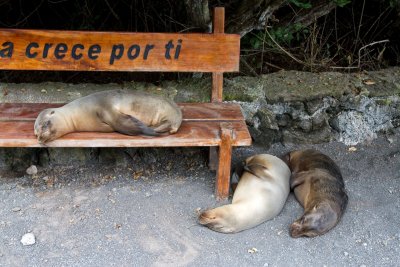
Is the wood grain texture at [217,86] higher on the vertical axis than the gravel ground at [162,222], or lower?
higher

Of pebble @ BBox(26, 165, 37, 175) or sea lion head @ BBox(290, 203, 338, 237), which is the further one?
pebble @ BBox(26, 165, 37, 175)

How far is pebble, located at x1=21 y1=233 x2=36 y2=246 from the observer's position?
10.9 feet

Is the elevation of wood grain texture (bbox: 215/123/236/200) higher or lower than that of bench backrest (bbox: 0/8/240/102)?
lower

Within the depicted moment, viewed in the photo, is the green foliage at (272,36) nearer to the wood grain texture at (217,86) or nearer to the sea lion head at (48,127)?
the wood grain texture at (217,86)

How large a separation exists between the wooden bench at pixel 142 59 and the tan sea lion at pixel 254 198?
193 mm

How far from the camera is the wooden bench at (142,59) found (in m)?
3.66

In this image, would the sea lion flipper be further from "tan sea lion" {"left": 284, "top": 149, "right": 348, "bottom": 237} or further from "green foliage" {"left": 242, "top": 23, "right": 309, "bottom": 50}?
"green foliage" {"left": 242, "top": 23, "right": 309, "bottom": 50}

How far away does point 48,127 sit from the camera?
343cm

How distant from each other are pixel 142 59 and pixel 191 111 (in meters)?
0.52

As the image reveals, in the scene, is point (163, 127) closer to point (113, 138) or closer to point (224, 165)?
point (113, 138)

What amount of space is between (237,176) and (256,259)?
0.87 meters

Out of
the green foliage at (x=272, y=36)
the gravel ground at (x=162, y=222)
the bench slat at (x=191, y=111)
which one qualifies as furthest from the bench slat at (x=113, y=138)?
the green foliage at (x=272, y=36)

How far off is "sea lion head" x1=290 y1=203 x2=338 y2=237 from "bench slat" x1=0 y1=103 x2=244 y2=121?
0.85 m

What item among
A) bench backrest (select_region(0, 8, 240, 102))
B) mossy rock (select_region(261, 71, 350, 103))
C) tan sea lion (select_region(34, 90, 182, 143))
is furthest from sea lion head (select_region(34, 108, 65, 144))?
mossy rock (select_region(261, 71, 350, 103))
